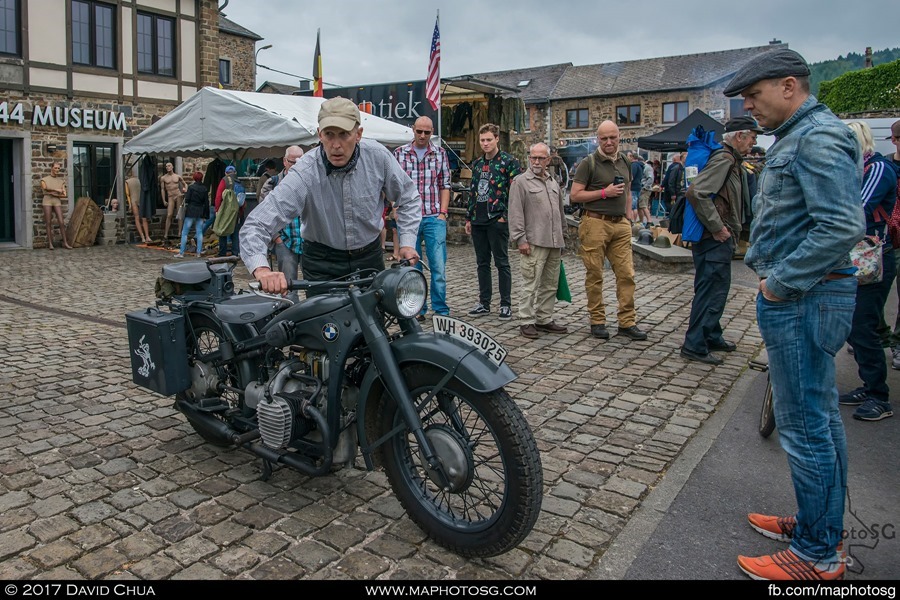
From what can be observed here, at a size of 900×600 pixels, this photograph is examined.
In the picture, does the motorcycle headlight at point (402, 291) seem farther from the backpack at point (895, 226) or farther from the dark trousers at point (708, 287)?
the backpack at point (895, 226)

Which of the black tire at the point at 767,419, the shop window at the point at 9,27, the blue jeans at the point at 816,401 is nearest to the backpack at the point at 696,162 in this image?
the black tire at the point at 767,419

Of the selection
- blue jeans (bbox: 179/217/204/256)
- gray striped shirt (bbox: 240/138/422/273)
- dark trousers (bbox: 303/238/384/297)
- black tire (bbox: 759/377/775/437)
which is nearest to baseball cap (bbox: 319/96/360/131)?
gray striped shirt (bbox: 240/138/422/273)

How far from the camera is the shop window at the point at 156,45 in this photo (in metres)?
19.0

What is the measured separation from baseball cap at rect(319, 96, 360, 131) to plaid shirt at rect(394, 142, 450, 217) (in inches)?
166

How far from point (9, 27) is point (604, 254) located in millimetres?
15512

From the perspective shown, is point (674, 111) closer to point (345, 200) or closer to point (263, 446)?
point (345, 200)

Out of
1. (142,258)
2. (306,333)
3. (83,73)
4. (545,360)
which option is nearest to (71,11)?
(83,73)

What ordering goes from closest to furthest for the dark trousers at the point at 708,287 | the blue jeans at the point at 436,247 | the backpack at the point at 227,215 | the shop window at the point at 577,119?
1. the dark trousers at the point at 708,287
2. the blue jeans at the point at 436,247
3. the backpack at the point at 227,215
4. the shop window at the point at 577,119

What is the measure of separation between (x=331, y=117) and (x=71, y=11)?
1694 centimetres

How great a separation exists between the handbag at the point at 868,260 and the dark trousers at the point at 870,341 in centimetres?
19

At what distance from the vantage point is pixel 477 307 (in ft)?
28.4

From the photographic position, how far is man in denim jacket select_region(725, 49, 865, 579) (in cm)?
280

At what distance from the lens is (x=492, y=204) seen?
8.30 m
